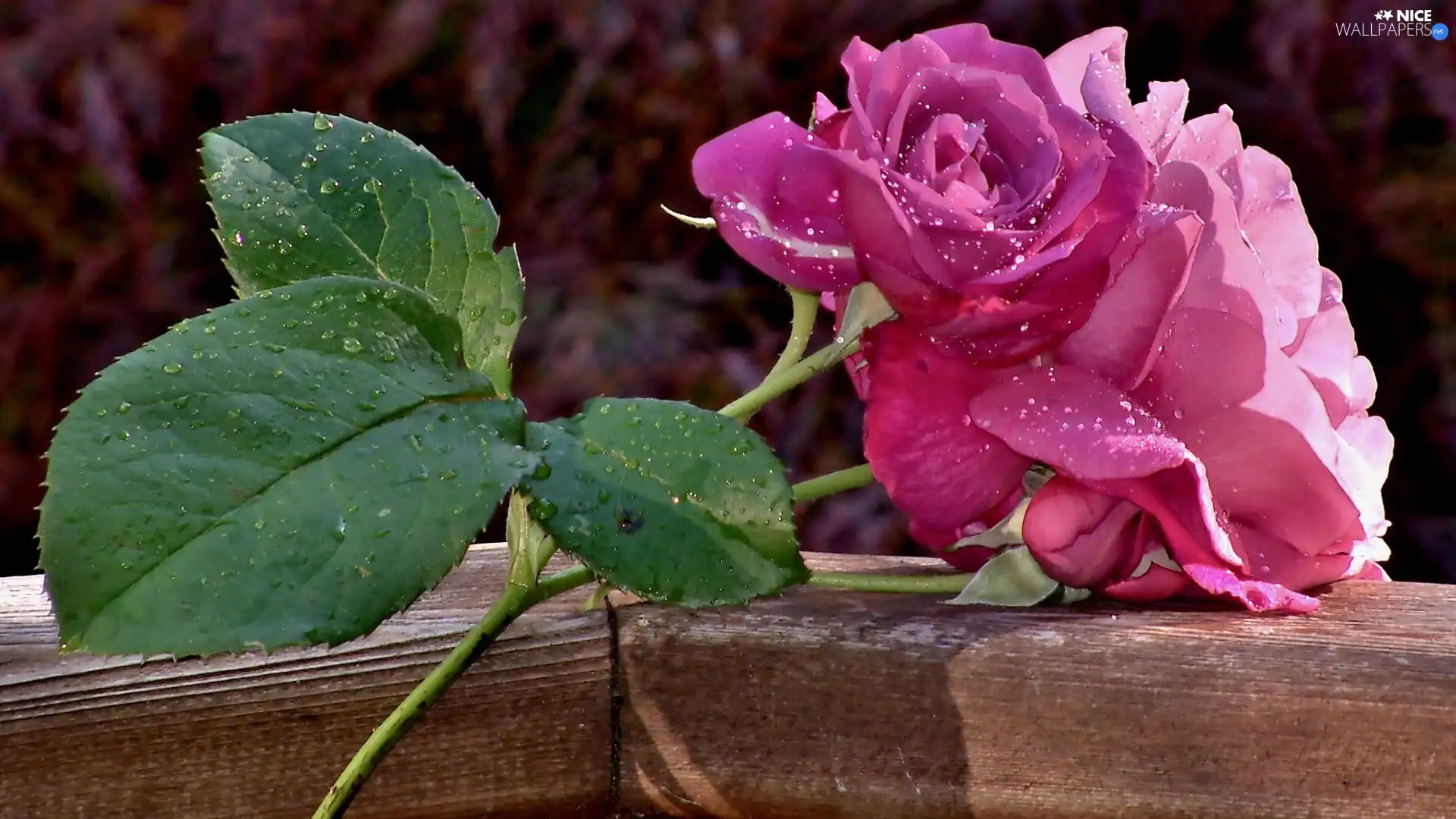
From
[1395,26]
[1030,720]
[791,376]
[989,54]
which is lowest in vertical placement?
[1030,720]

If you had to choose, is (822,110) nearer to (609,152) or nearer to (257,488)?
(257,488)

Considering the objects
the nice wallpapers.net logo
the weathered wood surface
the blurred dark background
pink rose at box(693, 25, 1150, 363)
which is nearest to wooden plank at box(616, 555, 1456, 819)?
the weathered wood surface

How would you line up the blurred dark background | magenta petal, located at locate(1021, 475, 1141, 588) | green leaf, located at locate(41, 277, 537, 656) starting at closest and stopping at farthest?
green leaf, located at locate(41, 277, 537, 656) < magenta petal, located at locate(1021, 475, 1141, 588) < the blurred dark background

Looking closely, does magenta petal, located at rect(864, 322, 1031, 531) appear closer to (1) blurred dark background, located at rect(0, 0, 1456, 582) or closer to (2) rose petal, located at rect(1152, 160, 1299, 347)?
(2) rose petal, located at rect(1152, 160, 1299, 347)

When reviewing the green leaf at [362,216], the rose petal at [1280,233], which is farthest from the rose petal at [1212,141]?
the green leaf at [362,216]

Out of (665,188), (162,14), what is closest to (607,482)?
(665,188)

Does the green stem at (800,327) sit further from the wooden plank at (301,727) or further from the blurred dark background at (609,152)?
the blurred dark background at (609,152)

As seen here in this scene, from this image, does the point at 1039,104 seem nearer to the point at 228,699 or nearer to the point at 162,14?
the point at 228,699

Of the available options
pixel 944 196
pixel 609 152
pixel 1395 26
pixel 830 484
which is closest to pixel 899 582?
pixel 830 484
